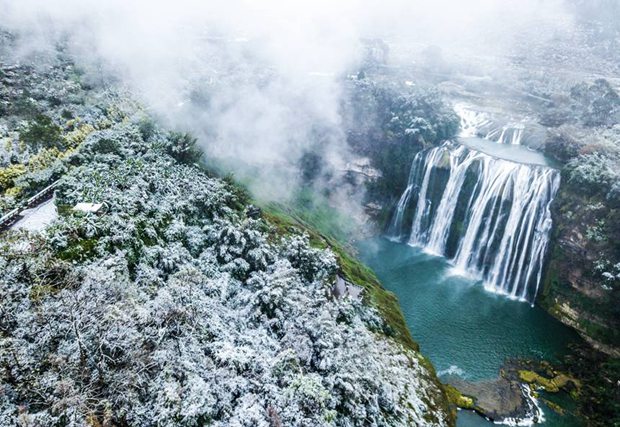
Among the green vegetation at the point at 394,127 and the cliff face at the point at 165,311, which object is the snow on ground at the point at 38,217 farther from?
the green vegetation at the point at 394,127

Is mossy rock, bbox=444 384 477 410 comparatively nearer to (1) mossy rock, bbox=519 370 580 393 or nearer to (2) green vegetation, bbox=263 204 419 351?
(2) green vegetation, bbox=263 204 419 351

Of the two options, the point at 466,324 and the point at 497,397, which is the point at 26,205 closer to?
the point at 497,397

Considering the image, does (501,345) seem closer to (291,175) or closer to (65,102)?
(291,175)

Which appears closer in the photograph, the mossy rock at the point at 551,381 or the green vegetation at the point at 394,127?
the mossy rock at the point at 551,381

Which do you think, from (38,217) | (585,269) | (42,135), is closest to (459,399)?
(585,269)

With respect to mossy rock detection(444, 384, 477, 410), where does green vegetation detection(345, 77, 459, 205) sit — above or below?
above

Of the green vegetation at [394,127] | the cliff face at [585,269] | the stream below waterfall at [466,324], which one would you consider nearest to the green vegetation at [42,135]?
the stream below waterfall at [466,324]

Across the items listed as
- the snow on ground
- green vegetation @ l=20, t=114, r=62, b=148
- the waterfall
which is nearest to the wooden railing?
the snow on ground
